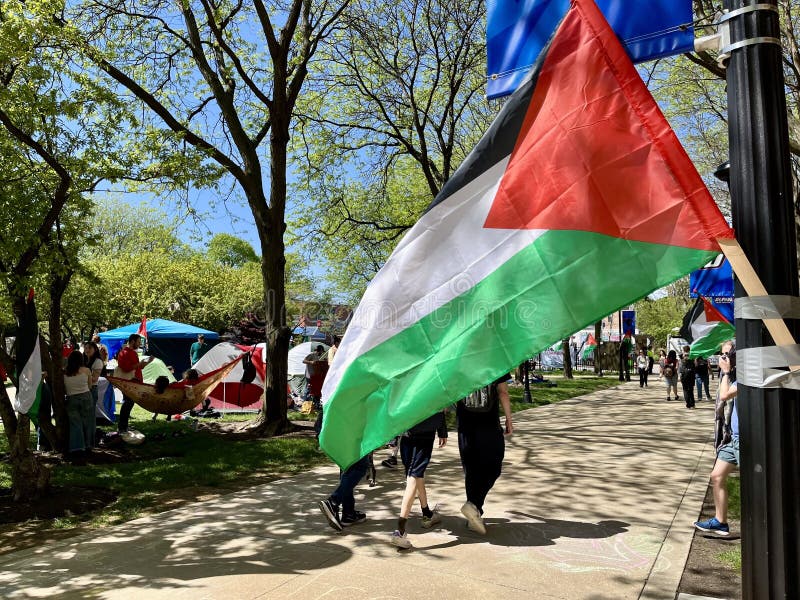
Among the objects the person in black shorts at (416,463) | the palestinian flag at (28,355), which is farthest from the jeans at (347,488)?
the palestinian flag at (28,355)

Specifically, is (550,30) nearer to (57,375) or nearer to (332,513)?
(332,513)

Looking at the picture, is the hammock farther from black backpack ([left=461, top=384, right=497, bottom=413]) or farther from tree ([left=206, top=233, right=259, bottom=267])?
tree ([left=206, top=233, right=259, bottom=267])

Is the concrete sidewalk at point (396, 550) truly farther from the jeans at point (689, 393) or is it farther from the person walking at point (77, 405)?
the jeans at point (689, 393)

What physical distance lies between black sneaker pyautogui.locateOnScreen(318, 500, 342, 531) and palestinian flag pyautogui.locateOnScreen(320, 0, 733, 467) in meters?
3.05

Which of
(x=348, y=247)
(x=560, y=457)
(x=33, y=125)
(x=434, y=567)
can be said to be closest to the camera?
(x=434, y=567)

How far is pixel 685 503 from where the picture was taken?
6.36 m

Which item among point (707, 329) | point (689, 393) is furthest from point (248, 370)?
point (689, 393)

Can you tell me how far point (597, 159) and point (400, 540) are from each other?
3609 mm

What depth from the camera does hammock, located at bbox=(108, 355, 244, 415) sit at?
35.3ft

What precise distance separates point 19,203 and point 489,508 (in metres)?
6.63

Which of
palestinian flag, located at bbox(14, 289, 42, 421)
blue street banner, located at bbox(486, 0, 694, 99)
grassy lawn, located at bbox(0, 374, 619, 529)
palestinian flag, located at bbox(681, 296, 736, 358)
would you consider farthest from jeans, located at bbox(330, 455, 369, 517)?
palestinian flag, located at bbox(681, 296, 736, 358)

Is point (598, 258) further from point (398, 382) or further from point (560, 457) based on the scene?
point (560, 457)

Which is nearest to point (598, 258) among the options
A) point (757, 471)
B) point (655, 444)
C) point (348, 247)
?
point (757, 471)

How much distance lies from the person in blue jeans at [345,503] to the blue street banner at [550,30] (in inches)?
146
